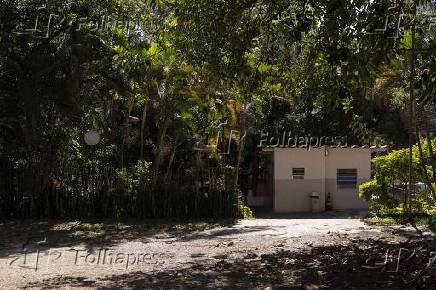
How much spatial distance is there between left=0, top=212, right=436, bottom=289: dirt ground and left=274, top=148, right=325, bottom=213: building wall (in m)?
10.2

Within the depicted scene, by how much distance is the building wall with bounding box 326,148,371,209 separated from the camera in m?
24.5

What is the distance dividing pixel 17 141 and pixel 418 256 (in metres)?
11.2

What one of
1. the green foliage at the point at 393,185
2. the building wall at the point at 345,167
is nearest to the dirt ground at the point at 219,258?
the green foliage at the point at 393,185

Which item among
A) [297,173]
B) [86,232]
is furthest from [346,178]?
[86,232]

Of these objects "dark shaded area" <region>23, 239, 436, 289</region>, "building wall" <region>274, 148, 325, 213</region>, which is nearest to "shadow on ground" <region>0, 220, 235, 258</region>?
"dark shaded area" <region>23, 239, 436, 289</region>

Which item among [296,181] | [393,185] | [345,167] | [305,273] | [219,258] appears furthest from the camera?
[345,167]

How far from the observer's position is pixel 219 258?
29.8 feet

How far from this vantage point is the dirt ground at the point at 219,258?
23.0 feet

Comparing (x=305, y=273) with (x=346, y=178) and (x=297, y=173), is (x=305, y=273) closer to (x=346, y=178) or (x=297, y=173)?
(x=297, y=173)

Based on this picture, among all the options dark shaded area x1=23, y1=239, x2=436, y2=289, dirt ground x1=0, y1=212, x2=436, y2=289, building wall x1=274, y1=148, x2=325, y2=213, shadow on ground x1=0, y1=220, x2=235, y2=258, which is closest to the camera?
dark shaded area x1=23, y1=239, x2=436, y2=289

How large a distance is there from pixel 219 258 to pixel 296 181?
15.3 metres

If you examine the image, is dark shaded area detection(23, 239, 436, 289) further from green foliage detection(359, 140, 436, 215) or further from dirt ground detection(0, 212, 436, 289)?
green foliage detection(359, 140, 436, 215)

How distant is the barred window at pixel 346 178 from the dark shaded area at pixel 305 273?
52.3ft

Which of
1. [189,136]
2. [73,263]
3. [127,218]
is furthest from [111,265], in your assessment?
[189,136]
